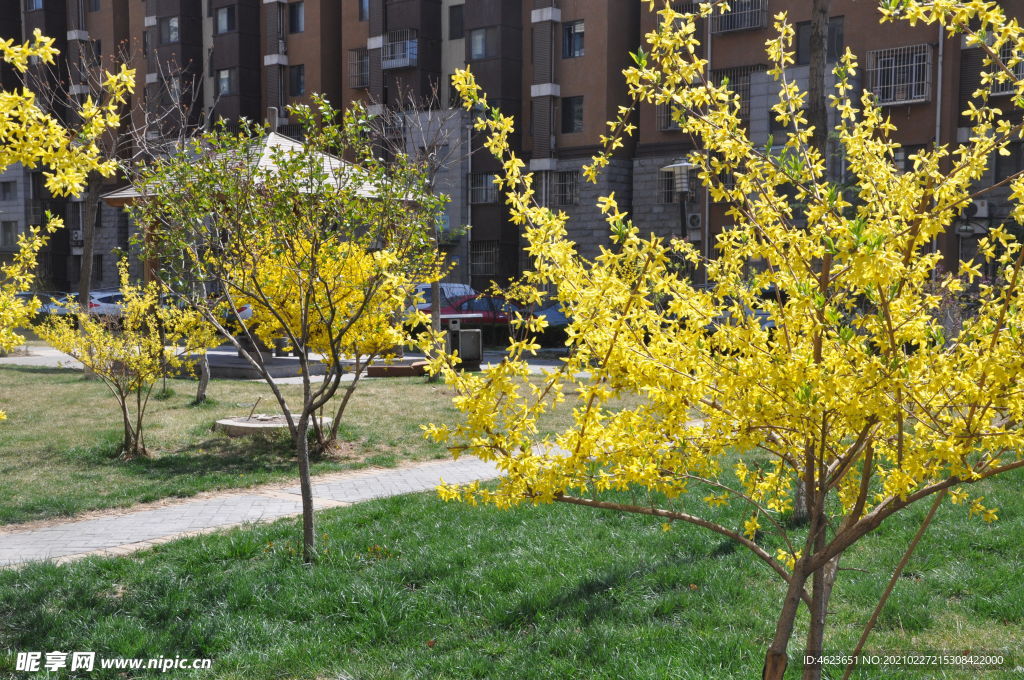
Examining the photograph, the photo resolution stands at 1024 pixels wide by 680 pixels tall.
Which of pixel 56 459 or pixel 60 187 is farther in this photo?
pixel 56 459

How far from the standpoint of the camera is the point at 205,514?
8.13 m

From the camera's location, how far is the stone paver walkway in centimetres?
705

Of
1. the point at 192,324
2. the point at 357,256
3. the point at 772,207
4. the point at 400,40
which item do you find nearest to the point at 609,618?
the point at 772,207

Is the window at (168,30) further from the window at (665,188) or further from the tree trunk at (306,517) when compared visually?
the tree trunk at (306,517)

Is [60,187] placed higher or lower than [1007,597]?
higher

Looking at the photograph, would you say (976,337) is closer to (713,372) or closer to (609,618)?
(713,372)

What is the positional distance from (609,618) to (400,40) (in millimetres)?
34184

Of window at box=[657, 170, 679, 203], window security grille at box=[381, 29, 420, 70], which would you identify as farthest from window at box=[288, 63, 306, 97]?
window at box=[657, 170, 679, 203]

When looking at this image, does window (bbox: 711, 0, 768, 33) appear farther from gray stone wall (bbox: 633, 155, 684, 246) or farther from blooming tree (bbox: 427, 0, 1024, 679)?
blooming tree (bbox: 427, 0, 1024, 679)

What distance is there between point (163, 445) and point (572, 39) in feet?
87.2

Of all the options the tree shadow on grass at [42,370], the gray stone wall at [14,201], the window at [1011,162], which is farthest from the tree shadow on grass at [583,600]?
the gray stone wall at [14,201]

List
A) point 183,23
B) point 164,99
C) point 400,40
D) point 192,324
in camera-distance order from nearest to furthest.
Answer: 1. point 192,324
2. point 400,40
3. point 164,99
4. point 183,23

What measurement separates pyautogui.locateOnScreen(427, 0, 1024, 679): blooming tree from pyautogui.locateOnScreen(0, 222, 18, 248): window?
171ft

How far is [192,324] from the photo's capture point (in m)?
12.0
